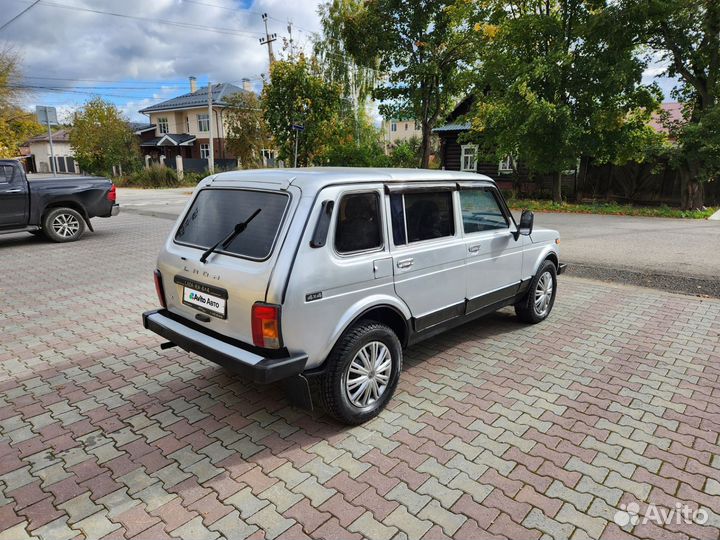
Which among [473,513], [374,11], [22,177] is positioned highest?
[374,11]

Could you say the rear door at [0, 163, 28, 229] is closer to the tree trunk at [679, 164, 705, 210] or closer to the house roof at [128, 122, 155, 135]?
the tree trunk at [679, 164, 705, 210]

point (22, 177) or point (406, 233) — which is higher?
point (22, 177)

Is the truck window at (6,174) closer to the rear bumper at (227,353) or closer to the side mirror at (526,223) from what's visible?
the rear bumper at (227,353)

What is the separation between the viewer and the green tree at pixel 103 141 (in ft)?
126

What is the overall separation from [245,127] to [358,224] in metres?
35.6

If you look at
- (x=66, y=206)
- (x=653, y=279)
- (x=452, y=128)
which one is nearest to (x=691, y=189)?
(x=653, y=279)

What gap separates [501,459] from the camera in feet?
9.87

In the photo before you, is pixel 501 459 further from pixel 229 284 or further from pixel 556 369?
pixel 229 284

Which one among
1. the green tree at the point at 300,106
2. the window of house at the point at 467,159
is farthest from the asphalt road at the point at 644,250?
the window of house at the point at 467,159

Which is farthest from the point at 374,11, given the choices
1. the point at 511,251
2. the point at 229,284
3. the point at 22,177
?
the point at 229,284

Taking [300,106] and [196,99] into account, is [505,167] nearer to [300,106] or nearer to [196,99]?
[300,106]

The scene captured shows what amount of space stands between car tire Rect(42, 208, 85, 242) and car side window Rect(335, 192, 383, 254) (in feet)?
32.5

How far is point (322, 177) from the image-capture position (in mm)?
3205

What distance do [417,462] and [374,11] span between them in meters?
24.1
